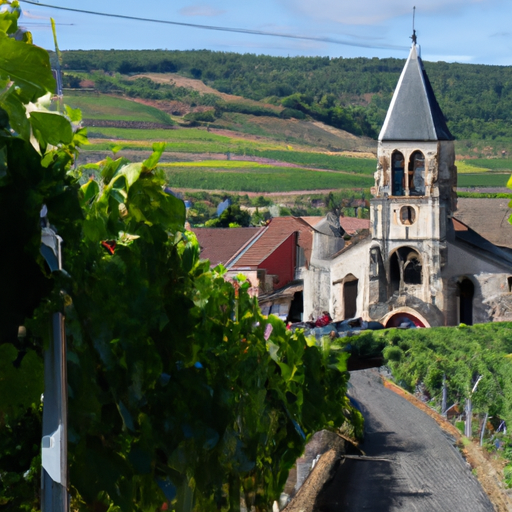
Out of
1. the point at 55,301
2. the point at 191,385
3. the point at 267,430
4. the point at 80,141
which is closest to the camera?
the point at 55,301

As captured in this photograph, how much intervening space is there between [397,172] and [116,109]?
42.0 m

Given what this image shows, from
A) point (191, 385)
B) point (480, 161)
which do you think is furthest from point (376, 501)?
point (480, 161)

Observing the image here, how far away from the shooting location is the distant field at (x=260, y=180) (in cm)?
6900

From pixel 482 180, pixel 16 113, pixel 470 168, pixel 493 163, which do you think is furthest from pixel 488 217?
pixel 16 113

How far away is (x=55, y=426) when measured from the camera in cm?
362

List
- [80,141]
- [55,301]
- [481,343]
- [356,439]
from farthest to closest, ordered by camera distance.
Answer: [481,343], [356,439], [80,141], [55,301]

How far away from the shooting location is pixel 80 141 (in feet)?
14.4

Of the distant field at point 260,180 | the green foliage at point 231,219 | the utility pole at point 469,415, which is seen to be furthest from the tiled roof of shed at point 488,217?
the distant field at point 260,180

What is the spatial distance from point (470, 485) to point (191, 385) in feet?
44.5

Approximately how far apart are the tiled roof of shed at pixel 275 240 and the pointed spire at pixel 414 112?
312 inches

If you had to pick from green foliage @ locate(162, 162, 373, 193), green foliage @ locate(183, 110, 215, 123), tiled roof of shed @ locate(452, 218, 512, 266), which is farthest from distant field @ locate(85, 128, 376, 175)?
tiled roof of shed @ locate(452, 218, 512, 266)

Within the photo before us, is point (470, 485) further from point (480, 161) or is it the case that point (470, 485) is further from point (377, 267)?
point (480, 161)

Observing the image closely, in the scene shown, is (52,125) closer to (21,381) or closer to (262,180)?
(21,381)

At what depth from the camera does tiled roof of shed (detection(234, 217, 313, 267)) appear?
130ft
